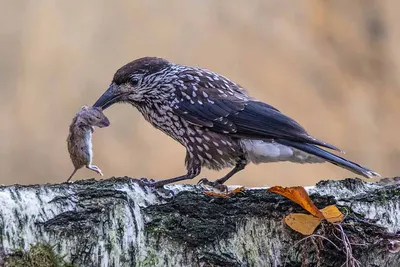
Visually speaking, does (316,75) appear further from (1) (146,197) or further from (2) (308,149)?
(1) (146,197)

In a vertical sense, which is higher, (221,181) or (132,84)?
(132,84)

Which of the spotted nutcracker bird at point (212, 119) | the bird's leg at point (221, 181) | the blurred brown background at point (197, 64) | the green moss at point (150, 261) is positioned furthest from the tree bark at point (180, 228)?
the blurred brown background at point (197, 64)

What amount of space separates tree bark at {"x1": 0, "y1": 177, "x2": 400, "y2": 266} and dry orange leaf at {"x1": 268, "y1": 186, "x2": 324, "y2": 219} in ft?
0.09

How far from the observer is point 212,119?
6.56 ft

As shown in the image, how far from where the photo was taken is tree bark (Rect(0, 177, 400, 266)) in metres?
1.25

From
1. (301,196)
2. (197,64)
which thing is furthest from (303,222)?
(197,64)

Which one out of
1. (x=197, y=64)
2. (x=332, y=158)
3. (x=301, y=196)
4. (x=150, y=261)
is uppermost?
(x=197, y=64)

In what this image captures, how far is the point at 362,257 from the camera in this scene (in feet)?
4.62

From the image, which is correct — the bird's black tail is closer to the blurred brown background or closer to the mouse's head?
the mouse's head

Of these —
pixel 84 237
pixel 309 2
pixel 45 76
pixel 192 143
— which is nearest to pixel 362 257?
pixel 84 237

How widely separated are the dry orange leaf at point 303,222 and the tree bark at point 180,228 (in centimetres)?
1

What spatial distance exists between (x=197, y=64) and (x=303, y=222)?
2.87m

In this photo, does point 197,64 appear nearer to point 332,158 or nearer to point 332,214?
point 332,158

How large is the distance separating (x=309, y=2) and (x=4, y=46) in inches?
75.6
